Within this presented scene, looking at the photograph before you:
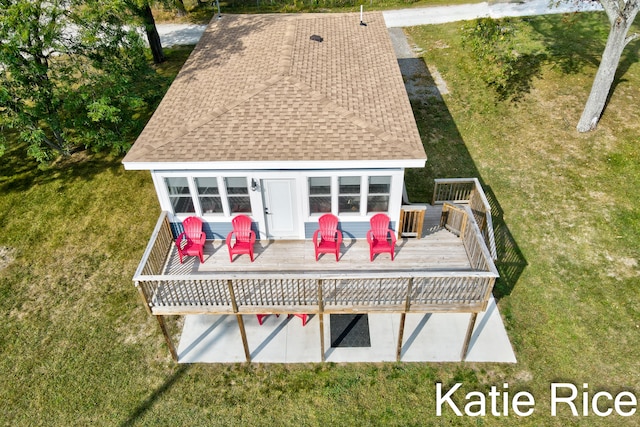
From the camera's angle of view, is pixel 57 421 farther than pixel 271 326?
No

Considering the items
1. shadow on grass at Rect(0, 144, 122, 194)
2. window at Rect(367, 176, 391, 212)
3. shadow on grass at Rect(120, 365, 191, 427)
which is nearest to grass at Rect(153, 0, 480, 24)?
shadow on grass at Rect(0, 144, 122, 194)

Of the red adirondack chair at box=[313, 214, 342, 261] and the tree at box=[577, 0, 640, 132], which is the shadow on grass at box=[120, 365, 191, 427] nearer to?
the red adirondack chair at box=[313, 214, 342, 261]

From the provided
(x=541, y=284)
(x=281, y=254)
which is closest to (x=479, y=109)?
(x=541, y=284)

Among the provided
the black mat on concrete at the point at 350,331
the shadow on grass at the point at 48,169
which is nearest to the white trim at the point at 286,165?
the black mat on concrete at the point at 350,331

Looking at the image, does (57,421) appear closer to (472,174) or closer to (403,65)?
(472,174)

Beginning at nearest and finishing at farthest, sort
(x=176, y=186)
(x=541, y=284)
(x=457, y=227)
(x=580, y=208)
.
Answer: (x=176, y=186) → (x=457, y=227) → (x=541, y=284) → (x=580, y=208)

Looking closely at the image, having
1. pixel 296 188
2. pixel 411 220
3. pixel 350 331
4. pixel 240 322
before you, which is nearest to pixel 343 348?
pixel 350 331

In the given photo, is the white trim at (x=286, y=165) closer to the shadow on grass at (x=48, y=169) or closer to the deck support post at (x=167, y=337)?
the deck support post at (x=167, y=337)
